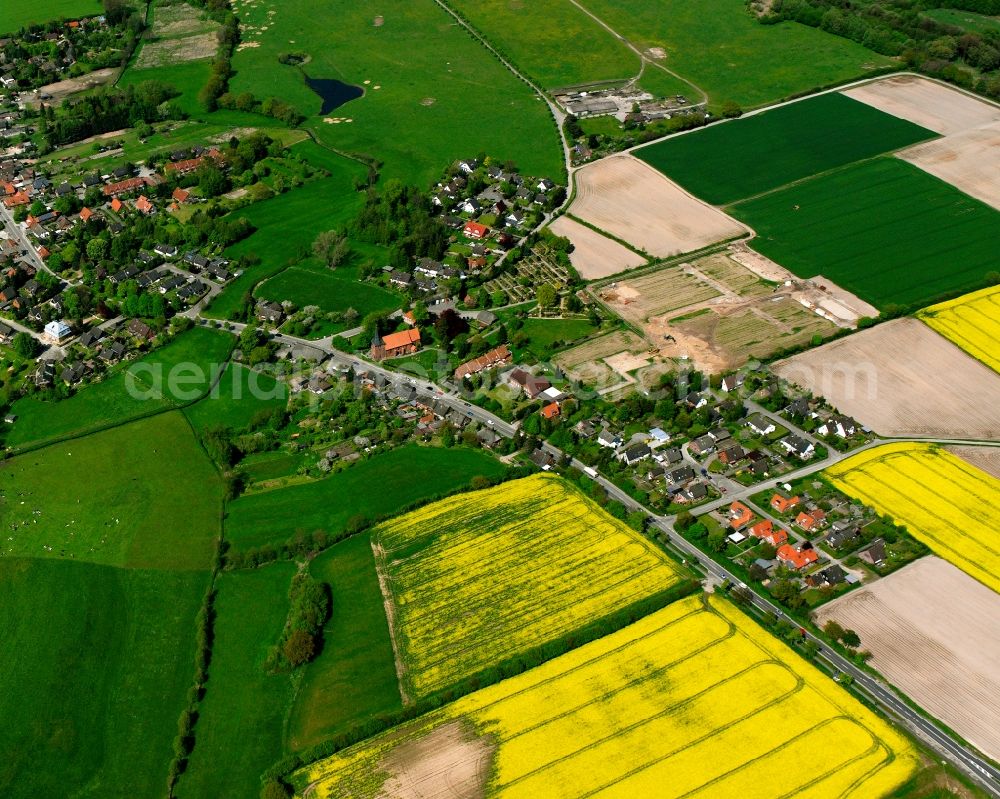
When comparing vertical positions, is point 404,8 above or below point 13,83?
above

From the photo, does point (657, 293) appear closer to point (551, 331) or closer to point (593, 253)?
point (593, 253)

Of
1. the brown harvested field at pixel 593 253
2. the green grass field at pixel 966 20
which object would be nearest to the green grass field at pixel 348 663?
the brown harvested field at pixel 593 253

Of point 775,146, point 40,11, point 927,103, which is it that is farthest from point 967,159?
point 40,11

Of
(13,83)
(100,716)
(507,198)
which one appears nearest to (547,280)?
(507,198)

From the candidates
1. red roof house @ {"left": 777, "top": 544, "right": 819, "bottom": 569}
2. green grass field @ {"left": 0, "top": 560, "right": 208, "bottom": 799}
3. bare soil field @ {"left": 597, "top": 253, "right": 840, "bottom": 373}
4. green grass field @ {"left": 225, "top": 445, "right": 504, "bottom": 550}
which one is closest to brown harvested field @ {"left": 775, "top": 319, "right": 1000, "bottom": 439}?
bare soil field @ {"left": 597, "top": 253, "right": 840, "bottom": 373}

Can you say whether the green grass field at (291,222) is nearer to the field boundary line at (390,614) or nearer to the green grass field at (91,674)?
the green grass field at (91,674)

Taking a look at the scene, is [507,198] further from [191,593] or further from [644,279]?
[191,593]

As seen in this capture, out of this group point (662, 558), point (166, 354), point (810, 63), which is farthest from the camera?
point (810, 63)
